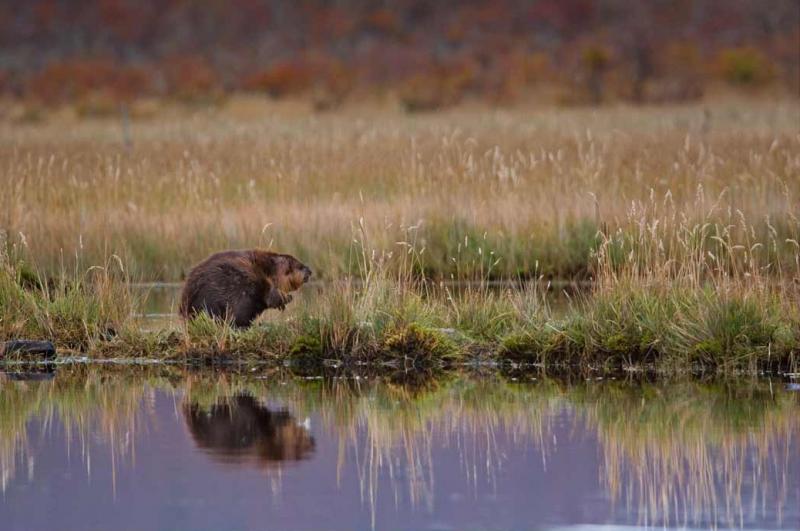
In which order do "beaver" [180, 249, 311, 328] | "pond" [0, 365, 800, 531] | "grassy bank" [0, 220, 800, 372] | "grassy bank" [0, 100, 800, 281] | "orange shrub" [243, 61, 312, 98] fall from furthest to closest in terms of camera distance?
1. "orange shrub" [243, 61, 312, 98]
2. "grassy bank" [0, 100, 800, 281]
3. "beaver" [180, 249, 311, 328]
4. "grassy bank" [0, 220, 800, 372]
5. "pond" [0, 365, 800, 531]

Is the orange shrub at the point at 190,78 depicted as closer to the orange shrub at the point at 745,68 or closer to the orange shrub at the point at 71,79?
the orange shrub at the point at 71,79

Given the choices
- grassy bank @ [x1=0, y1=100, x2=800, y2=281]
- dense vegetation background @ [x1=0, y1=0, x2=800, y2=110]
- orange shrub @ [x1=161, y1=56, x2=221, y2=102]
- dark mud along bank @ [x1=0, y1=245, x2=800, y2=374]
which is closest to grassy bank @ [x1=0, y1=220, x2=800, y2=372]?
dark mud along bank @ [x1=0, y1=245, x2=800, y2=374]

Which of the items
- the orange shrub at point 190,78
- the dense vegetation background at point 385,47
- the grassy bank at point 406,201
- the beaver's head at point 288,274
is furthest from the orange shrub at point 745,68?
the beaver's head at point 288,274

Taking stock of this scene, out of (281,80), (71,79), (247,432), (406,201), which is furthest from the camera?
(71,79)

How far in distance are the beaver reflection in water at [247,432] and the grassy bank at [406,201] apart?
333 centimetres

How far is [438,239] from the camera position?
55.6 ft

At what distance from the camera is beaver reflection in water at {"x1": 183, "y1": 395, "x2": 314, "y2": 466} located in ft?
27.3

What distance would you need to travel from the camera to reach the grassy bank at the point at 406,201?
16.5 meters

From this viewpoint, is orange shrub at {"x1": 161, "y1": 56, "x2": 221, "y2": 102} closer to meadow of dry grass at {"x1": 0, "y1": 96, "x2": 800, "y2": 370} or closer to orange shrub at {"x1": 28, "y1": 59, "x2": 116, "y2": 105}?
orange shrub at {"x1": 28, "y1": 59, "x2": 116, "y2": 105}

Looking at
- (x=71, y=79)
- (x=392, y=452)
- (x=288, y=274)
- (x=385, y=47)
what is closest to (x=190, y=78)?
(x=71, y=79)

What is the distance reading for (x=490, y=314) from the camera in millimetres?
11773

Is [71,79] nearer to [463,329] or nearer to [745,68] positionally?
[745,68]

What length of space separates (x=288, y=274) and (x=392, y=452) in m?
4.10

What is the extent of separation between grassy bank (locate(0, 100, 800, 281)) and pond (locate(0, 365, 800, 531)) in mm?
2590
